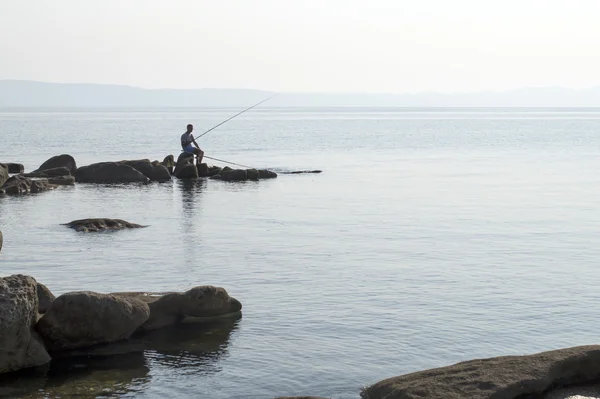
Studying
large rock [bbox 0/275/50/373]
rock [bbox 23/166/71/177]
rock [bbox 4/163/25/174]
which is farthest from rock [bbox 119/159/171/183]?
large rock [bbox 0/275/50/373]

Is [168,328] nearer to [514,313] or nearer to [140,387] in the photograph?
[140,387]

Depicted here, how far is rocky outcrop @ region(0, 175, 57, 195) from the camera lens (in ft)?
114

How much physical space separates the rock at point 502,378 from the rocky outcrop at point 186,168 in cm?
3071

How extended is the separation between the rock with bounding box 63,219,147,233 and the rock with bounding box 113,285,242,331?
975 centimetres

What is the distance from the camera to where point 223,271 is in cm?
1939

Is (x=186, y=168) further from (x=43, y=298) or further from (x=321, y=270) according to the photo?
(x=43, y=298)

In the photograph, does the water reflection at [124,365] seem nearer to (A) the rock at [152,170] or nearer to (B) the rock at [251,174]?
(A) the rock at [152,170]

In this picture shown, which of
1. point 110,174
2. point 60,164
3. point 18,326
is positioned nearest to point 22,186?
point 110,174

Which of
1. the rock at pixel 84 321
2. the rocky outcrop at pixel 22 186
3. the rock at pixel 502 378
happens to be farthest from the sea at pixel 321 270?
the rock at pixel 502 378

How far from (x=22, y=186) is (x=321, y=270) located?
19.1 m

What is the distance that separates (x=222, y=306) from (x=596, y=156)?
50.8 metres

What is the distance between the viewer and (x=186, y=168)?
134 ft

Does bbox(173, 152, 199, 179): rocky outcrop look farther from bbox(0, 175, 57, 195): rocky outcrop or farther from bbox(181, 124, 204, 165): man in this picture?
bbox(0, 175, 57, 195): rocky outcrop

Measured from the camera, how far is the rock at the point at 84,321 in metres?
13.3
